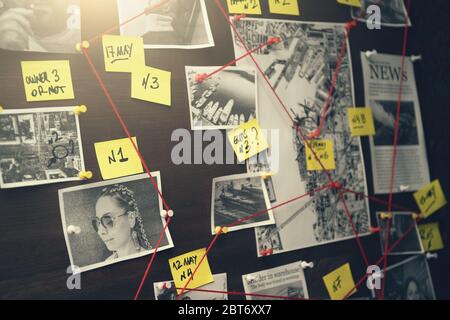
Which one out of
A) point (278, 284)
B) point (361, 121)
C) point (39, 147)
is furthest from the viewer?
point (361, 121)

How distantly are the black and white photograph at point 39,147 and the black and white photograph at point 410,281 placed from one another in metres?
0.79

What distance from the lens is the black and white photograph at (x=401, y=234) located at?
4.01 ft

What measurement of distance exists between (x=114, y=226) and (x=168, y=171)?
0.48 ft

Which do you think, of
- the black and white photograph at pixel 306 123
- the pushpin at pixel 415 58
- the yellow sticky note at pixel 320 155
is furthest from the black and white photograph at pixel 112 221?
the pushpin at pixel 415 58

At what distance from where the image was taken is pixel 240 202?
3.38 feet

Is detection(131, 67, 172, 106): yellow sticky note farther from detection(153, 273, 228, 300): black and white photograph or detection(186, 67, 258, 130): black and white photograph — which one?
detection(153, 273, 228, 300): black and white photograph

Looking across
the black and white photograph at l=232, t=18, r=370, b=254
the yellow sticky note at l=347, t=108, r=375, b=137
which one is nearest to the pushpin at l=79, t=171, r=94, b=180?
the black and white photograph at l=232, t=18, r=370, b=254

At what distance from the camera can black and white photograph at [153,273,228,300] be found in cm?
95

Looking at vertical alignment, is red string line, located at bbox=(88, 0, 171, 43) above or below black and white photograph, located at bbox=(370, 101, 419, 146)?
above

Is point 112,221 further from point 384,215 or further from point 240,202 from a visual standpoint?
point 384,215

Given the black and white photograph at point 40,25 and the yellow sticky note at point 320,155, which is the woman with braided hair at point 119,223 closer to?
the black and white photograph at point 40,25

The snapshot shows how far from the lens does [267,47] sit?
108 cm

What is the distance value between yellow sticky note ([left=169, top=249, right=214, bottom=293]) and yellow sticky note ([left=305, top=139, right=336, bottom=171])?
0.32 meters

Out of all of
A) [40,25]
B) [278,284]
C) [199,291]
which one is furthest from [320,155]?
[40,25]
